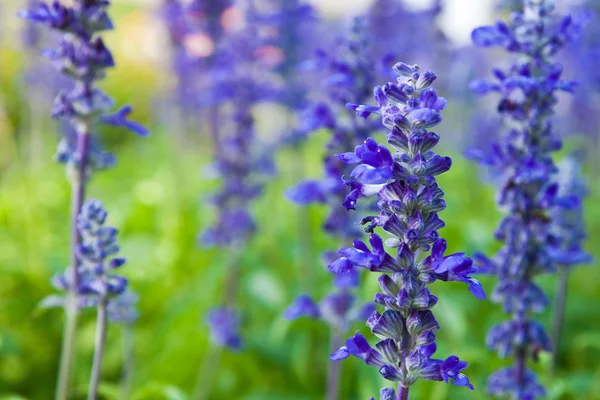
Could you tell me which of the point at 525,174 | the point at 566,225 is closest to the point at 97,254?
the point at 525,174

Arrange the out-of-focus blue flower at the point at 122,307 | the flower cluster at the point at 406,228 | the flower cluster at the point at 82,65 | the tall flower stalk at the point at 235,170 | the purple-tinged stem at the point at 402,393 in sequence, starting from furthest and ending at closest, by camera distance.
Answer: the tall flower stalk at the point at 235,170 < the out-of-focus blue flower at the point at 122,307 < the flower cluster at the point at 82,65 < the purple-tinged stem at the point at 402,393 < the flower cluster at the point at 406,228

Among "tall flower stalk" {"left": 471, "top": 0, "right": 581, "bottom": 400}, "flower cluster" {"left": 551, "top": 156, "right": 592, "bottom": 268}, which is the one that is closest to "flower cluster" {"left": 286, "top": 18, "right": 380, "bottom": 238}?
"tall flower stalk" {"left": 471, "top": 0, "right": 581, "bottom": 400}

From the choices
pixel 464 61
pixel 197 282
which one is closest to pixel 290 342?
pixel 197 282

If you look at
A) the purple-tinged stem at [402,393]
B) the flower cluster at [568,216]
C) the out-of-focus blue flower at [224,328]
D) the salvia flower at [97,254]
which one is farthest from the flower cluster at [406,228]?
the out-of-focus blue flower at [224,328]

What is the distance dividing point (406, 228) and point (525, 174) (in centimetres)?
115

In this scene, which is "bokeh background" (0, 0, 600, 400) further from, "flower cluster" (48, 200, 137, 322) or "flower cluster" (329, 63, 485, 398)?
"flower cluster" (329, 63, 485, 398)

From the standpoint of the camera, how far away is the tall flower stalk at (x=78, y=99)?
281cm

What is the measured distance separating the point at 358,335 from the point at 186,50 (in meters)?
5.43

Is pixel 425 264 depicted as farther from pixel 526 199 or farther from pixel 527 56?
pixel 527 56

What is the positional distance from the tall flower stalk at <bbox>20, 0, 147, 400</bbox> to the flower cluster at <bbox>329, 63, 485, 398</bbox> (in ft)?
4.61

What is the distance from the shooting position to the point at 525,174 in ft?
9.29

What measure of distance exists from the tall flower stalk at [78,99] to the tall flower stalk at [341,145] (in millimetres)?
955

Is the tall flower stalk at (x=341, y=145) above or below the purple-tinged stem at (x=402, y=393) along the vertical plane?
above

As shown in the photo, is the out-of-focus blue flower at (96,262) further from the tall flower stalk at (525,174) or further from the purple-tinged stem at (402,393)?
the tall flower stalk at (525,174)
